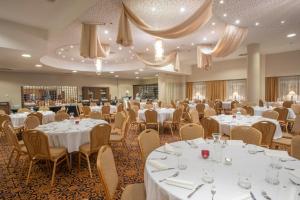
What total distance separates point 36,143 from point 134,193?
7.27ft

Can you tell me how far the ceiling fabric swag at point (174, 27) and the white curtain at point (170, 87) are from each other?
34.1ft

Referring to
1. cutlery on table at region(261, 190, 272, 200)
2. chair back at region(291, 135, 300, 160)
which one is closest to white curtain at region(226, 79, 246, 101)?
chair back at region(291, 135, 300, 160)

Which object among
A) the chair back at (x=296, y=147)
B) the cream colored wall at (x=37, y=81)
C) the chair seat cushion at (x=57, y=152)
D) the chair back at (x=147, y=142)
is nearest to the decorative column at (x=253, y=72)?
the chair back at (x=296, y=147)

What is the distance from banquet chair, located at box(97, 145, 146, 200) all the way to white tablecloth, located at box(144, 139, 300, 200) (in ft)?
0.84

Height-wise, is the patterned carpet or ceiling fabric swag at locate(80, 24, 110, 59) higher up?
ceiling fabric swag at locate(80, 24, 110, 59)

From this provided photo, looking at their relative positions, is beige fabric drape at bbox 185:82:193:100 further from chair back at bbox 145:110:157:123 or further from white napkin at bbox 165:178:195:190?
white napkin at bbox 165:178:195:190

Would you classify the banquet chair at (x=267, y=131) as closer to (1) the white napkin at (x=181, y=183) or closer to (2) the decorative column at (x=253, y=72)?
(1) the white napkin at (x=181, y=183)

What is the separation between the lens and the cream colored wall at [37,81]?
40.2 ft


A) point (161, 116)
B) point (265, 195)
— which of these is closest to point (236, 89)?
point (161, 116)

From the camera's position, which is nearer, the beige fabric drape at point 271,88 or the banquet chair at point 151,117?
the banquet chair at point 151,117

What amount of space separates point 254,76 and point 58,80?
1377 cm

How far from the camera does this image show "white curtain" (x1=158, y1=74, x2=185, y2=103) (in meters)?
14.8

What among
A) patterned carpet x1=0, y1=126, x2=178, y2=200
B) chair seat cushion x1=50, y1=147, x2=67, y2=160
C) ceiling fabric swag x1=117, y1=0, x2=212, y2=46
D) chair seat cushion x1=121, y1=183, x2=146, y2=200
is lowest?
patterned carpet x1=0, y1=126, x2=178, y2=200

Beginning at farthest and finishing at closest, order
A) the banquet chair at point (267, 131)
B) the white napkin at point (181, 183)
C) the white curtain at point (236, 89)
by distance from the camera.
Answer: the white curtain at point (236, 89) → the banquet chair at point (267, 131) → the white napkin at point (181, 183)
